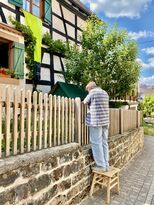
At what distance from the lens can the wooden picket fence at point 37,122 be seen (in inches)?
152

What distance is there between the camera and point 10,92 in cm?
382

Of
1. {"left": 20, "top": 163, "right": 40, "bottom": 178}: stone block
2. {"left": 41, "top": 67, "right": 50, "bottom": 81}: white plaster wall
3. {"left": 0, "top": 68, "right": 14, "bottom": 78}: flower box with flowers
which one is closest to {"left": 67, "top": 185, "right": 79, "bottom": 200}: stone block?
{"left": 20, "top": 163, "right": 40, "bottom": 178}: stone block

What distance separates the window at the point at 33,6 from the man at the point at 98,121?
24.1 feet

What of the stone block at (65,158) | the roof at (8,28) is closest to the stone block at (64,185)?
the stone block at (65,158)

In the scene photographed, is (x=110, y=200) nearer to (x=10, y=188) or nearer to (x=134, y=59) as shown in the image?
(x=10, y=188)

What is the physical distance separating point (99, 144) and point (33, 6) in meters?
8.53

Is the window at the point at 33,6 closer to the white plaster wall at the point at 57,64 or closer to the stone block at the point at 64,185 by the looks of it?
the white plaster wall at the point at 57,64

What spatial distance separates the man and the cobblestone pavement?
1.95 feet

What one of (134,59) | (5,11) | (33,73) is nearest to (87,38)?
(134,59)

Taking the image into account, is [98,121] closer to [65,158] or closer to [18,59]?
[65,158]

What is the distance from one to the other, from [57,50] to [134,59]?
3647mm

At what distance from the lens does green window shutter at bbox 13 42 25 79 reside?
10.6 m

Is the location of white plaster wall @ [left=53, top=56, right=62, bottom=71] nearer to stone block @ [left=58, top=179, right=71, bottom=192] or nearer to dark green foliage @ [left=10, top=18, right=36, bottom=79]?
dark green foliage @ [left=10, top=18, right=36, bottom=79]

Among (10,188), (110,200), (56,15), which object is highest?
(56,15)
